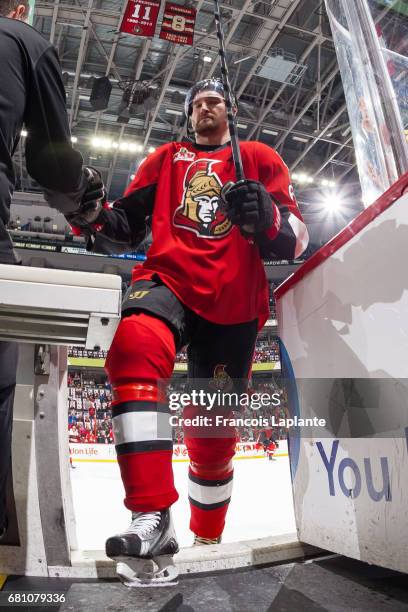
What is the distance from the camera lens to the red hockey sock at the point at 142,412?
1.02 meters

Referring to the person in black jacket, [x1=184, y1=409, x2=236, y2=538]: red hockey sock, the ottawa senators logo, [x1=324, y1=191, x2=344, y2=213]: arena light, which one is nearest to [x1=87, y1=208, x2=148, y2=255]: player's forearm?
the ottawa senators logo

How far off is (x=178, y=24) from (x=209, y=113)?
18.8ft

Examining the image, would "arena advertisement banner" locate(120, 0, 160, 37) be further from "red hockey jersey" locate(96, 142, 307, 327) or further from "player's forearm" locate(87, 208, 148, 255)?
"player's forearm" locate(87, 208, 148, 255)

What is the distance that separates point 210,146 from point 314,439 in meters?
1.06

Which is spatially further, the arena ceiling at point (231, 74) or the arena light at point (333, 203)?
the arena light at point (333, 203)

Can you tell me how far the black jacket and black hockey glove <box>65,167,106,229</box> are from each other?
7.8 inches

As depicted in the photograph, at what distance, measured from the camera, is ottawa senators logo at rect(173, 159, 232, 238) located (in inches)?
58.5

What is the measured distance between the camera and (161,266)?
1387 mm

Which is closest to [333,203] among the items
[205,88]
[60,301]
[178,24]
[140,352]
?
[178,24]

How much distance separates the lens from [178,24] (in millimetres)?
6488

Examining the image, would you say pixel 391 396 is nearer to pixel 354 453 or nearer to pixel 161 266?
pixel 354 453

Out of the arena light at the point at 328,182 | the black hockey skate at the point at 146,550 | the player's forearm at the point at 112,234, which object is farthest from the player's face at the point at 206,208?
the arena light at the point at 328,182

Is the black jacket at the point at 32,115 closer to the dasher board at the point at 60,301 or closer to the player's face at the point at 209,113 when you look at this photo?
the dasher board at the point at 60,301

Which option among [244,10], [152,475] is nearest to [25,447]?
[152,475]
